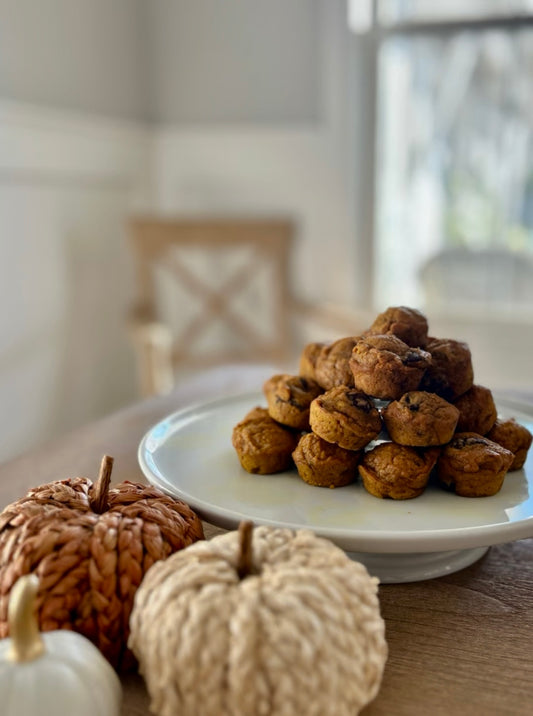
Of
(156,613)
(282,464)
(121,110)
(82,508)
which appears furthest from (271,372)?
(121,110)

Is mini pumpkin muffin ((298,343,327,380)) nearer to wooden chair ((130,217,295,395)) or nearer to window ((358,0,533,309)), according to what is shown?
wooden chair ((130,217,295,395))

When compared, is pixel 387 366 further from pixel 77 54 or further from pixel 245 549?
pixel 77 54

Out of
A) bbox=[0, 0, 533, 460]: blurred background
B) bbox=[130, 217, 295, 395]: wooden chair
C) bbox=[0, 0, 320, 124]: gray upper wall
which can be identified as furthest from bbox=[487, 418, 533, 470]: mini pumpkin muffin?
bbox=[0, 0, 320, 124]: gray upper wall

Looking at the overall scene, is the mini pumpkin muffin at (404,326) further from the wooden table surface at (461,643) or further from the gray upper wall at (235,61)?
the gray upper wall at (235,61)

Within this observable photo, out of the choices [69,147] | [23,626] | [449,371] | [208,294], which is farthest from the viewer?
[208,294]

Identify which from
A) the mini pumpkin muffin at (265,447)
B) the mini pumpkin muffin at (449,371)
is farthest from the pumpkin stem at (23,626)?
the mini pumpkin muffin at (449,371)

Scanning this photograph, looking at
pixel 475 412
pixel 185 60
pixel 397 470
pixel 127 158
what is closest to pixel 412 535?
pixel 397 470
